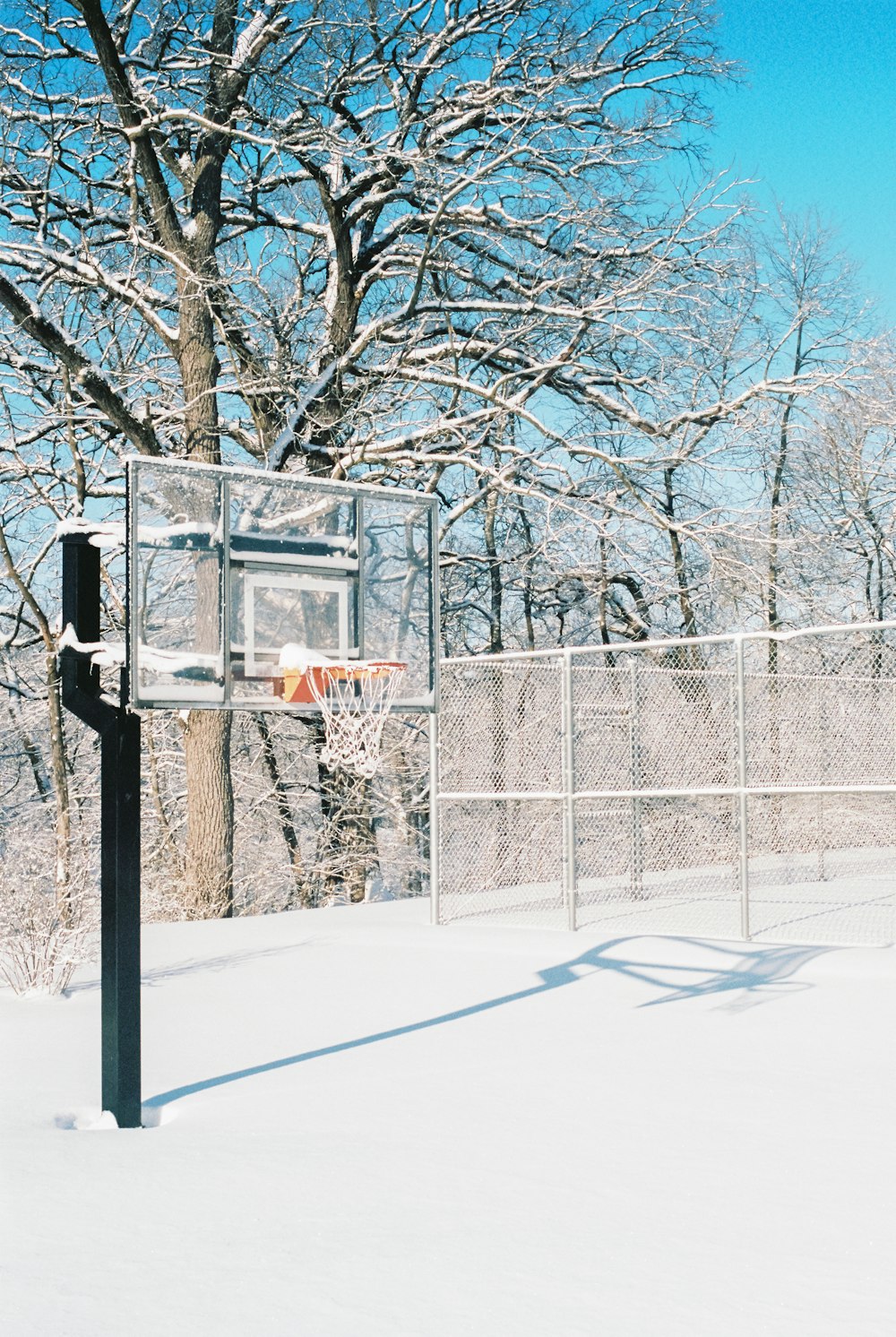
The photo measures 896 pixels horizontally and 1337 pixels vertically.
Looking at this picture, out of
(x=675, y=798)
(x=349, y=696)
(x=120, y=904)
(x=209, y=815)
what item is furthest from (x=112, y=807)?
(x=675, y=798)

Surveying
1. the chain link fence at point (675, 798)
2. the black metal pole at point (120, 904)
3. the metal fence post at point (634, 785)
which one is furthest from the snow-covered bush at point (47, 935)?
the metal fence post at point (634, 785)

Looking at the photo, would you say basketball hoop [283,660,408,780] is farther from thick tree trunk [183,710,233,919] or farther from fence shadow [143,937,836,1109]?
thick tree trunk [183,710,233,919]

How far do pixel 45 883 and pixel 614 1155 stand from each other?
15016mm

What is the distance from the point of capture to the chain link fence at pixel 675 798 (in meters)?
13.4

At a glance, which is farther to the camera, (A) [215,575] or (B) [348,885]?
(B) [348,885]

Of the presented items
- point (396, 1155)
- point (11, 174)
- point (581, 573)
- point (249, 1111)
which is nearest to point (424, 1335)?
point (396, 1155)

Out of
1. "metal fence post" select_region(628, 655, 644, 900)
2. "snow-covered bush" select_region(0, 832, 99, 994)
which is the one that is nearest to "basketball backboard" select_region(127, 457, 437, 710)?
"snow-covered bush" select_region(0, 832, 99, 994)

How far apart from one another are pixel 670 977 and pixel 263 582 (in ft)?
13.7

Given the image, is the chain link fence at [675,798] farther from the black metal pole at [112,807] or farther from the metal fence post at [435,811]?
the black metal pole at [112,807]

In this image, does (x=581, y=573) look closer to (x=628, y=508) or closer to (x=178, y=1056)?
(x=628, y=508)

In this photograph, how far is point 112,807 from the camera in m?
6.22

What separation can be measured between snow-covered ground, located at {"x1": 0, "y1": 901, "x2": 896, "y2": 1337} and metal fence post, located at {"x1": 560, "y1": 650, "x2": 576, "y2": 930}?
1.76 meters

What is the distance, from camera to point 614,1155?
5.17 m

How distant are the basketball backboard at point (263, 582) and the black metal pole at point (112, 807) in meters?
0.19
